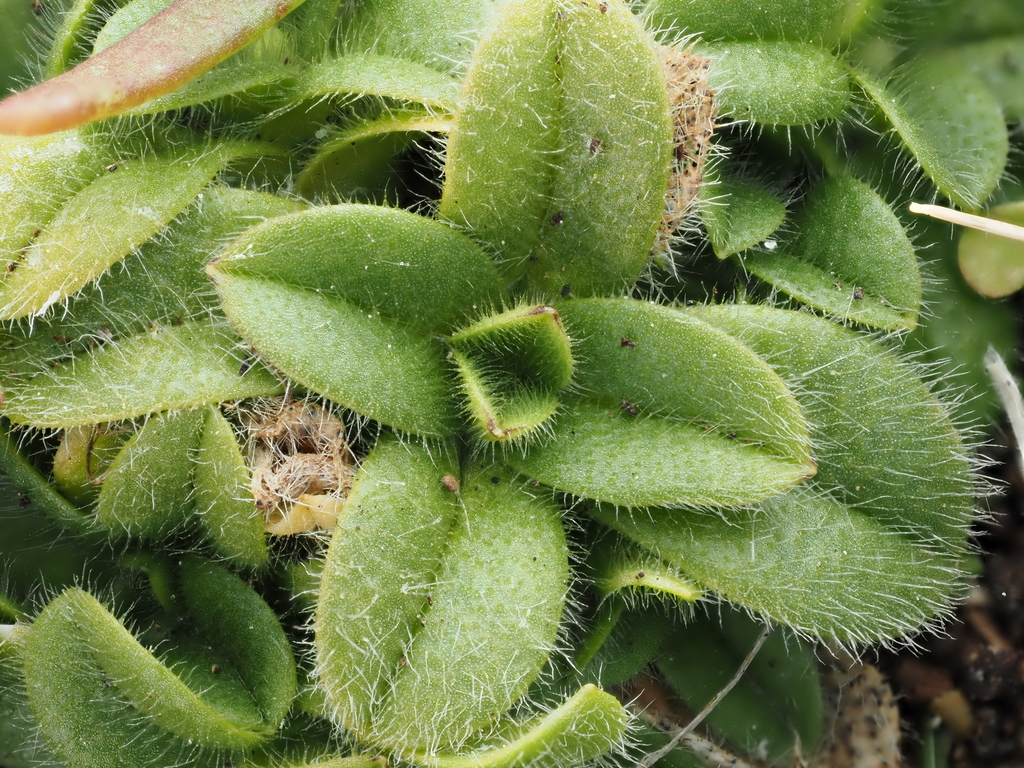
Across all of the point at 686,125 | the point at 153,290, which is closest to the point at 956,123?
the point at 686,125

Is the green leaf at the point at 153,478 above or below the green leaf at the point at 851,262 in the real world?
below

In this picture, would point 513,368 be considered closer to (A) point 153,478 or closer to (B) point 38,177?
(A) point 153,478

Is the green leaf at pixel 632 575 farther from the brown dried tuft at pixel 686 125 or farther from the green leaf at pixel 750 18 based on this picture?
the green leaf at pixel 750 18

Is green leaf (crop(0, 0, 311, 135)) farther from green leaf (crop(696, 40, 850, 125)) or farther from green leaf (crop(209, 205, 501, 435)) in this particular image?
green leaf (crop(696, 40, 850, 125))

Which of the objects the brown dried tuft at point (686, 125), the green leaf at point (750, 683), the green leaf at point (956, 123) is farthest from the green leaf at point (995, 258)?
the green leaf at point (750, 683)

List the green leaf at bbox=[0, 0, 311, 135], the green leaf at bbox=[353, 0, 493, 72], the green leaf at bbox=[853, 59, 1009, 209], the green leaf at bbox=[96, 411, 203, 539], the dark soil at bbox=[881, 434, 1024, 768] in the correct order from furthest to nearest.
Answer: the dark soil at bbox=[881, 434, 1024, 768] < the green leaf at bbox=[853, 59, 1009, 209] < the green leaf at bbox=[353, 0, 493, 72] < the green leaf at bbox=[96, 411, 203, 539] < the green leaf at bbox=[0, 0, 311, 135]

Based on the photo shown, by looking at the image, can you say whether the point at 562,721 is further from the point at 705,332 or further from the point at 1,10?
the point at 1,10

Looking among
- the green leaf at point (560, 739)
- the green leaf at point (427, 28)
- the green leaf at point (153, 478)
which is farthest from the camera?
the green leaf at point (427, 28)

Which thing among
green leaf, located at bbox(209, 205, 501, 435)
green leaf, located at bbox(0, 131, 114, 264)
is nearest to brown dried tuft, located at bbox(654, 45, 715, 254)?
green leaf, located at bbox(209, 205, 501, 435)
